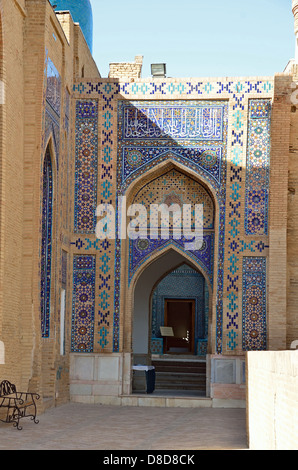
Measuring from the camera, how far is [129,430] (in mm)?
8703

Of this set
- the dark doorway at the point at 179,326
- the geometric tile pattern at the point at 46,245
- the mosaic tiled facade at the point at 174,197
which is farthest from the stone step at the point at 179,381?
the dark doorway at the point at 179,326

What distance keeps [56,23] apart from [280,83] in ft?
11.7

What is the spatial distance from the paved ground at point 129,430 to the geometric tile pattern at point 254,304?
1112 millimetres

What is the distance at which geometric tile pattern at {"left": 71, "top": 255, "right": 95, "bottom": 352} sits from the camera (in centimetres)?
A: 1230

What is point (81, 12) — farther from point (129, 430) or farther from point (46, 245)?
point (129, 430)

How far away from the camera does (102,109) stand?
12.6 meters

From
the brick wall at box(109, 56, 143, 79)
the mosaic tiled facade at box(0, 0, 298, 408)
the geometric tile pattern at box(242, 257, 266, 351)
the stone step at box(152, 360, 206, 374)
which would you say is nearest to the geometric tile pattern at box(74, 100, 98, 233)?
the mosaic tiled facade at box(0, 0, 298, 408)

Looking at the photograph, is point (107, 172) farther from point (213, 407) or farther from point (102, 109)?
point (213, 407)

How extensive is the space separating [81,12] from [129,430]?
9564 mm

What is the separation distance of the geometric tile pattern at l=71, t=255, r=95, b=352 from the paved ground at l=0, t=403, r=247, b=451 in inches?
39.4

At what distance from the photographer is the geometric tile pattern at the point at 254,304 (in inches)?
476

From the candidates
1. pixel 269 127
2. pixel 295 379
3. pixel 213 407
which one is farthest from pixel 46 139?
pixel 295 379

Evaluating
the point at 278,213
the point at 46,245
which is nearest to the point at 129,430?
the point at 46,245

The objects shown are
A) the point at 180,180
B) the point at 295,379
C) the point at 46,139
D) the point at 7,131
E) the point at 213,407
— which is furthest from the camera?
the point at 180,180
